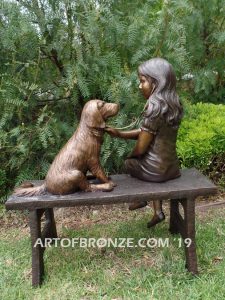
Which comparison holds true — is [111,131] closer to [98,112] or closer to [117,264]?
[98,112]

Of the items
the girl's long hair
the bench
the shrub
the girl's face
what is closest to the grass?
the bench

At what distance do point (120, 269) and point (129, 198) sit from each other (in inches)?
27.8

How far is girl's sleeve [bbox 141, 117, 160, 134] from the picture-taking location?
2.44 m

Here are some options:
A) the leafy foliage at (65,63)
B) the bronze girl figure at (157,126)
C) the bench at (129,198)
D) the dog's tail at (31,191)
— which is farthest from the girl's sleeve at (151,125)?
the leafy foliage at (65,63)

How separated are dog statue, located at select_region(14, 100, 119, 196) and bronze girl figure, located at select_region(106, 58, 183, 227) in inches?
4.8

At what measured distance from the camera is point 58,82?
3.73m

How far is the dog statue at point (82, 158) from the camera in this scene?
2.42m

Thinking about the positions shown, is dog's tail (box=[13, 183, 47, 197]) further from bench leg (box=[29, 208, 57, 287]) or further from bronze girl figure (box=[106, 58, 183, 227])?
bronze girl figure (box=[106, 58, 183, 227])

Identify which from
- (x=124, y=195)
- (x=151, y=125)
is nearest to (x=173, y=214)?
(x=124, y=195)

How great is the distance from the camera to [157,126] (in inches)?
97.2

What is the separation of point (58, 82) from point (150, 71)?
1.53 meters

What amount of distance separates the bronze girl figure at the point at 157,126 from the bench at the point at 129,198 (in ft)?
0.36

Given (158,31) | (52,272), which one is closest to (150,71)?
(158,31)

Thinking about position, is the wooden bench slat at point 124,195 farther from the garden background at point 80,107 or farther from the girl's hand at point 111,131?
the garden background at point 80,107
